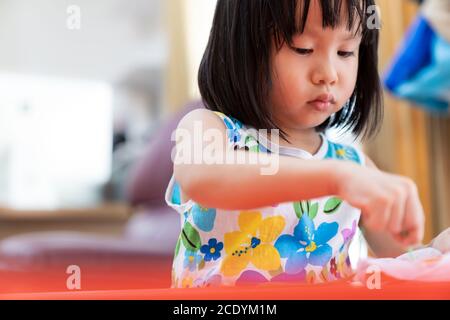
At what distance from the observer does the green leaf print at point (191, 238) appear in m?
0.46

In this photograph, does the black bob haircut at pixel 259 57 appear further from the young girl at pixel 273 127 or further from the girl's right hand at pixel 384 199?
the girl's right hand at pixel 384 199

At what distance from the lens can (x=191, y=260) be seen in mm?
460

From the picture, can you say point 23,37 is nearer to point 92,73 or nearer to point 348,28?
point 92,73

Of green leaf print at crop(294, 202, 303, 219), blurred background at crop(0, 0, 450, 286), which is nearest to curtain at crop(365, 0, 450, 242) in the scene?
green leaf print at crop(294, 202, 303, 219)

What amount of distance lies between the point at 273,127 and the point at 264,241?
0.27 feet

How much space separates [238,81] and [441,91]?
0.87 m

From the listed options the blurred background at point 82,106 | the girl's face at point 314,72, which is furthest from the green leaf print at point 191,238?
Answer: the blurred background at point 82,106

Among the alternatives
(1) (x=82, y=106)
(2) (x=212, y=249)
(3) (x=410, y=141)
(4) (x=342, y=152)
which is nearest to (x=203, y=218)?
(2) (x=212, y=249)

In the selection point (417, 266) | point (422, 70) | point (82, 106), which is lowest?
point (417, 266)

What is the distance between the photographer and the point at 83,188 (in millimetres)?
2385

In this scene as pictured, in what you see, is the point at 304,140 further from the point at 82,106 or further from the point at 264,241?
the point at 82,106

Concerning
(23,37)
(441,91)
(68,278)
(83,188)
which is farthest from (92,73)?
(68,278)

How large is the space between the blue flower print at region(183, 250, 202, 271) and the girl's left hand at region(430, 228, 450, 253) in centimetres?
17
